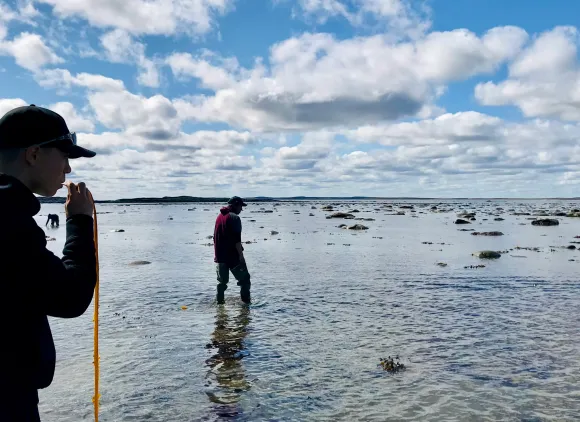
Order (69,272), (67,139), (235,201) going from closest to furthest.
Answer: (69,272) → (67,139) → (235,201)

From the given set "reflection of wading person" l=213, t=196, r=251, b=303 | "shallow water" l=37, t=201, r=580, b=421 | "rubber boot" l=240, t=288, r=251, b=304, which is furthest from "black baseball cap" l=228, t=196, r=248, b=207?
"shallow water" l=37, t=201, r=580, b=421

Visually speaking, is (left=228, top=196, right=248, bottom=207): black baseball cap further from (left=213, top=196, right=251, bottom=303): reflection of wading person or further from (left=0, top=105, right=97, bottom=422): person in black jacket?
(left=0, top=105, right=97, bottom=422): person in black jacket

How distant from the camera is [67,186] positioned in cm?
319

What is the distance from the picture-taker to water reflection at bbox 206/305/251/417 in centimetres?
772

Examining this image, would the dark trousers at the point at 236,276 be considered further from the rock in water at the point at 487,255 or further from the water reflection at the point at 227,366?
the rock in water at the point at 487,255

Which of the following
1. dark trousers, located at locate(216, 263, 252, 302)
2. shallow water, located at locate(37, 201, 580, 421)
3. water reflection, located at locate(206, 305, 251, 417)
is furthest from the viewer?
dark trousers, located at locate(216, 263, 252, 302)

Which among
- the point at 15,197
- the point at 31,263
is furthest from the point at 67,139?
the point at 31,263

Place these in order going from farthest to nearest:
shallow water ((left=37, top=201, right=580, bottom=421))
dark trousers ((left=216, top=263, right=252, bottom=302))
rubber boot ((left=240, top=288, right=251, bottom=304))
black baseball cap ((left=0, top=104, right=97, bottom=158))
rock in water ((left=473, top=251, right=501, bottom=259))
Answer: rock in water ((left=473, top=251, right=501, bottom=259)) < rubber boot ((left=240, top=288, right=251, bottom=304)) < dark trousers ((left=216, top=263, right=252, bottom=302)) < shallow water ((left=37, top=201, right=580, bottom=421)) < black baseball cap ((left=0, top=104, right=97, bottom=158))

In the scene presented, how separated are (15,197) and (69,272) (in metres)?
0.50

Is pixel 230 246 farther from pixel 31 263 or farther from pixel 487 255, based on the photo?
pixel 487 255

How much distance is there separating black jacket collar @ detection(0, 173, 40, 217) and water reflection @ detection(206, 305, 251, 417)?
557cm

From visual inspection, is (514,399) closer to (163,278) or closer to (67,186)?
(67,186)

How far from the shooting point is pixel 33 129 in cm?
276

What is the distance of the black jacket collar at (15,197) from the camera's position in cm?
251
